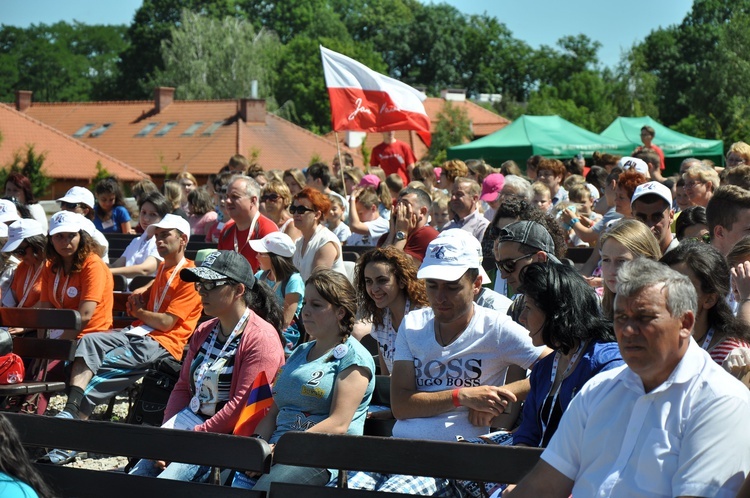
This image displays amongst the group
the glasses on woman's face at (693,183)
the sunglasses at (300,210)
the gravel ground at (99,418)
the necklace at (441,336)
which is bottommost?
the gravel ground at (99,418)

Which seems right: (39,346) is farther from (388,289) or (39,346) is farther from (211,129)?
(211,129)

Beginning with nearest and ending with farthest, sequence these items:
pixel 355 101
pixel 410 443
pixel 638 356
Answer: pixel 638 356
pixel 410 443
pixel 355 101

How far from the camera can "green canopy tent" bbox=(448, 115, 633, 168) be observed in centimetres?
1933

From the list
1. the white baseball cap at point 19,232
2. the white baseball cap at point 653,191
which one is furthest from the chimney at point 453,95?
the white baseball cap at point 653,191

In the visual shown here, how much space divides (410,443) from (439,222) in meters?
5.80

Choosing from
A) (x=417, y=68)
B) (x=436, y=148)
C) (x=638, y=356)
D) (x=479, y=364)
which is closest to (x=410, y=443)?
(x=479, y=364)

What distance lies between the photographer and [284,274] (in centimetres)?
709

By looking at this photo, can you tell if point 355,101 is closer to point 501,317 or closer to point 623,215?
point 623,215

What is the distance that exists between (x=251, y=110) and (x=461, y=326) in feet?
174

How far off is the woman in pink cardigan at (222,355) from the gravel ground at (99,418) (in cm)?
83

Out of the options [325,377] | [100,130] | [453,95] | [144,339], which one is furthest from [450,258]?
[453,95]

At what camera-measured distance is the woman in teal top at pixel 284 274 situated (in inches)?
271

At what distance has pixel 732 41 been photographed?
51344 mm

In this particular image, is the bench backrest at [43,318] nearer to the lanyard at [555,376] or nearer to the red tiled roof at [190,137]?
the lanyard at [555,376]
